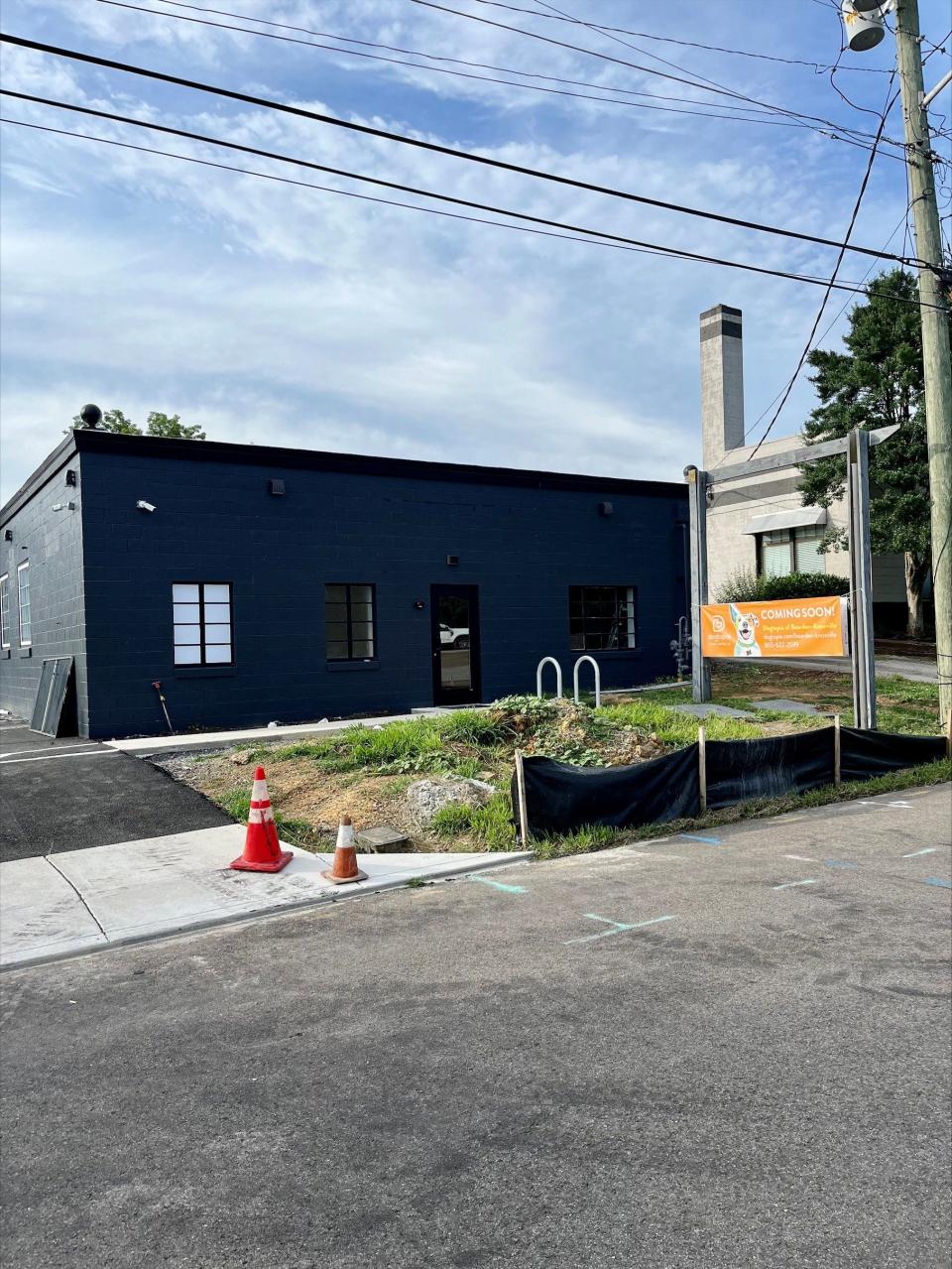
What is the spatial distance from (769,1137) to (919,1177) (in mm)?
498

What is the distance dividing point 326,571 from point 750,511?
19.8 metres

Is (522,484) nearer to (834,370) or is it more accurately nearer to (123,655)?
(123,655)

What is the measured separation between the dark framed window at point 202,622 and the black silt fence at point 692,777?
837 centimetres

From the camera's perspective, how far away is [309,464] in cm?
1672

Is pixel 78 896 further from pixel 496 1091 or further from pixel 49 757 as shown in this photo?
pixel 49 757

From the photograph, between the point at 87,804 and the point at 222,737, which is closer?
the point at 87,804

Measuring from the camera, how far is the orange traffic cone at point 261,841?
750 cm

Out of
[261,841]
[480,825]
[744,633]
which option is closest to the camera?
[261,841]

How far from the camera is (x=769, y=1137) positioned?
133 inches

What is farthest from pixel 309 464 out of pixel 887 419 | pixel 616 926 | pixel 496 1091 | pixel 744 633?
pixel 887 419

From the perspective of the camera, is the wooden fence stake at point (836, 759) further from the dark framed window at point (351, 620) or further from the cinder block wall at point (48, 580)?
the cinder block wall at point (48, 580)

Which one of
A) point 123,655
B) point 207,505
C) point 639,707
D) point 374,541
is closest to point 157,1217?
point 639,707


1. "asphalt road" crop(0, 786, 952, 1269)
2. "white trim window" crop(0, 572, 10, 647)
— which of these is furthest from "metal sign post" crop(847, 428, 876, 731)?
"white trim window" crop(0, 572, 10, 647)

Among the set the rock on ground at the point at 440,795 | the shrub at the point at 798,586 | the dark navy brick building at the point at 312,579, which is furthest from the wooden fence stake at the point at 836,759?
the shrub at the point at 798,586
